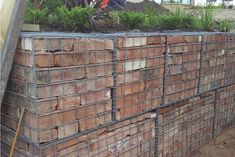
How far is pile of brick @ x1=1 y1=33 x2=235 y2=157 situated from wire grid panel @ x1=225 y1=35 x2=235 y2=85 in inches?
9.1

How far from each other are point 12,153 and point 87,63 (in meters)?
0.84

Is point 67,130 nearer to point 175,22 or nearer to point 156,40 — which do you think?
point 156,40

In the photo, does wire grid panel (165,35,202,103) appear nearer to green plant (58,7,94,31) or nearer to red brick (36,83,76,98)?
green plant (58,7,94,31)

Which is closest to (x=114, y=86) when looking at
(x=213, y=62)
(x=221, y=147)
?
(x=213, y=62)

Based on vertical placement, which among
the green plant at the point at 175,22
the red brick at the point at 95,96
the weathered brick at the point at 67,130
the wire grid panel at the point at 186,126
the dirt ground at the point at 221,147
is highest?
the green plant at the point at 175,22

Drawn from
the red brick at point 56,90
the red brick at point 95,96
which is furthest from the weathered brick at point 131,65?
the red brick at point 56,90

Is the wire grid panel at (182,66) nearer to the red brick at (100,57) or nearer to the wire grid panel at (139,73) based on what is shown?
the wire grid panel at (139,73)

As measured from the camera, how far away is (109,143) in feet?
8.80

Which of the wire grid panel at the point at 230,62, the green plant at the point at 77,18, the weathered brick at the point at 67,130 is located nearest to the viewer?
the weathered brick at the point at 67,130

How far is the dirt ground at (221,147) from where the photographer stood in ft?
12.5

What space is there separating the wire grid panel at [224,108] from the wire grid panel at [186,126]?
173mm

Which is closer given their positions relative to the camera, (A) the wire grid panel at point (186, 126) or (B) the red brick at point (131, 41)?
(B) the red brick at point (131, 41)

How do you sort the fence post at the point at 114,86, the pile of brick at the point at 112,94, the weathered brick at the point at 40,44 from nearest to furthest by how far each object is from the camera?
the weathered brick at the point at 40,44 < the pile of brick at the point at 112,94 < the fence post at the point at 114,86

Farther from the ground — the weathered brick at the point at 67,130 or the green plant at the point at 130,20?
the green plant at the point at 130,20
